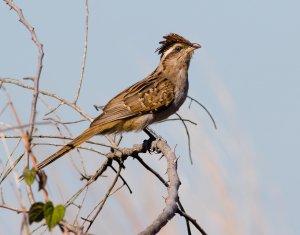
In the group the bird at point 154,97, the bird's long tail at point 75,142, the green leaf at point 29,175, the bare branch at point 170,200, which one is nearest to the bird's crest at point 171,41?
the bird at point 154,97

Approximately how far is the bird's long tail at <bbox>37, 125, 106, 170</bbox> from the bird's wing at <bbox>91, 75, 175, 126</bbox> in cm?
20

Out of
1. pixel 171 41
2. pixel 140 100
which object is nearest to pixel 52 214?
pixel 140 100

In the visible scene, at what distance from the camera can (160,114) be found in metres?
6.08

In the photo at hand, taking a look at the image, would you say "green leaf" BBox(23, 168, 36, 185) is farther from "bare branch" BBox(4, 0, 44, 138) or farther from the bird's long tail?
the bird's long tail

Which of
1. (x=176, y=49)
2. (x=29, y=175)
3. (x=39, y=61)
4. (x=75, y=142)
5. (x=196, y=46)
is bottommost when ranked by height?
(x=29, y=175)

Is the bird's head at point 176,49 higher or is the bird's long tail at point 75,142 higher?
the bird's head at point 176,49

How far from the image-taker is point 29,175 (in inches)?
78.2

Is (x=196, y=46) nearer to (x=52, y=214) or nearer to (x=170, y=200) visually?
(x=170, y=200)

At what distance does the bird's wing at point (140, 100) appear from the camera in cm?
580

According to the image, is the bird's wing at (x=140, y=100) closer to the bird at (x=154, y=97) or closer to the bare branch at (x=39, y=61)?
the bird at (x=154, y=97)

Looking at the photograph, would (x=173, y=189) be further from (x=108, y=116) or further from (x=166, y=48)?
(x=166, y=48)

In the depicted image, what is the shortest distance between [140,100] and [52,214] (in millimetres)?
4171

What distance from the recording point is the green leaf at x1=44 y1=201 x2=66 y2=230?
6.34 feet

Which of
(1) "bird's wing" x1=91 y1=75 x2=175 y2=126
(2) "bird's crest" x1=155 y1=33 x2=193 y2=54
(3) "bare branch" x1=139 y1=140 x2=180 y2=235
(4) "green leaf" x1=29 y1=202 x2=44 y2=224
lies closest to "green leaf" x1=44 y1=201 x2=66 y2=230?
(4) "green leaf" x1=29 y1=202 x2=44 y2=224
